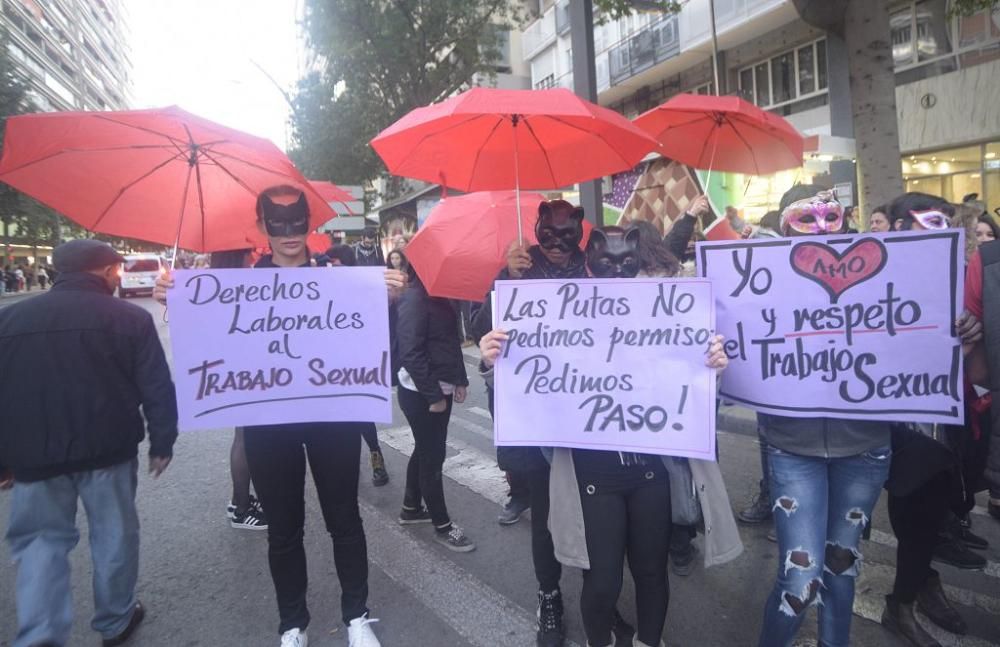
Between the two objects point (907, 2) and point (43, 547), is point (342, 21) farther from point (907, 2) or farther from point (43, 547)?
point (43, 547)

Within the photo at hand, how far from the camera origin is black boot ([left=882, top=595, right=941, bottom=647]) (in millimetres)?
2646

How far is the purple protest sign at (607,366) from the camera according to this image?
2240 millimetres

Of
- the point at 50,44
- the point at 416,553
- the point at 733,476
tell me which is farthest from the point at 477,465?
the point at 50,44

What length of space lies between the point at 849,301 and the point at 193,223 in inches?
121

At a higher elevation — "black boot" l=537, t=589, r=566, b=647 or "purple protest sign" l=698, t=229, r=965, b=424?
"purple protest sign" l=698, t=229, r=965, b=424

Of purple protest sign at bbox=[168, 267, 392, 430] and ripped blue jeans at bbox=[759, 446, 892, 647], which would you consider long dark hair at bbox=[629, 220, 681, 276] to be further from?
purple protest sign at bbox=[168, 267, 392, 430]

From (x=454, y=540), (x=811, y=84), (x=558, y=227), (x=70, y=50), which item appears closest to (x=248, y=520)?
(x=454, y=540)

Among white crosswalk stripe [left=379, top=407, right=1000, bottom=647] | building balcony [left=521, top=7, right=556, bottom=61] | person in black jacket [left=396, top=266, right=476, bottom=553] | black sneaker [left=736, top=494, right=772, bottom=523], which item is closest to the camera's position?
white crosswalk stripe [left=379, top=407, right=1000, bottom=647]

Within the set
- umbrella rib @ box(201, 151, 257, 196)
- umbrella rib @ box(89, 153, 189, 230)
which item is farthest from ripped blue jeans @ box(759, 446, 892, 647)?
umbrella rib @ box(89, 153, 189, 230)

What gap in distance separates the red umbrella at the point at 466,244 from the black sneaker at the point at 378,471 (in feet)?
6.32

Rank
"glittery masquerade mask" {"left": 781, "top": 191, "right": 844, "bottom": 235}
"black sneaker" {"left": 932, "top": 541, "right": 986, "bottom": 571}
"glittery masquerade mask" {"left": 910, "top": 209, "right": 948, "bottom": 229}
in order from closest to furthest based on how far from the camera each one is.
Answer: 1. "glittery masquerade mask" {"left": 781, "top": 191, "right": 844, "bottom": 235}
2. "glittery masquerade mask" {"left": 910, "top": 209, "right": 948, "bottom": 229}
3. "black sneaker" {"left": 932, "top": 541, "right": 986, "bottom": 571}

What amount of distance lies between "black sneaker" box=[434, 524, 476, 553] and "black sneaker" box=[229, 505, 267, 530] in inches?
48.5

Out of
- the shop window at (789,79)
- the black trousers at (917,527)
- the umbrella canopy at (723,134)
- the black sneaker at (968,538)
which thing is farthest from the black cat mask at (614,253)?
the shop window at (789,79)

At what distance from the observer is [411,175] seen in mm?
3707
